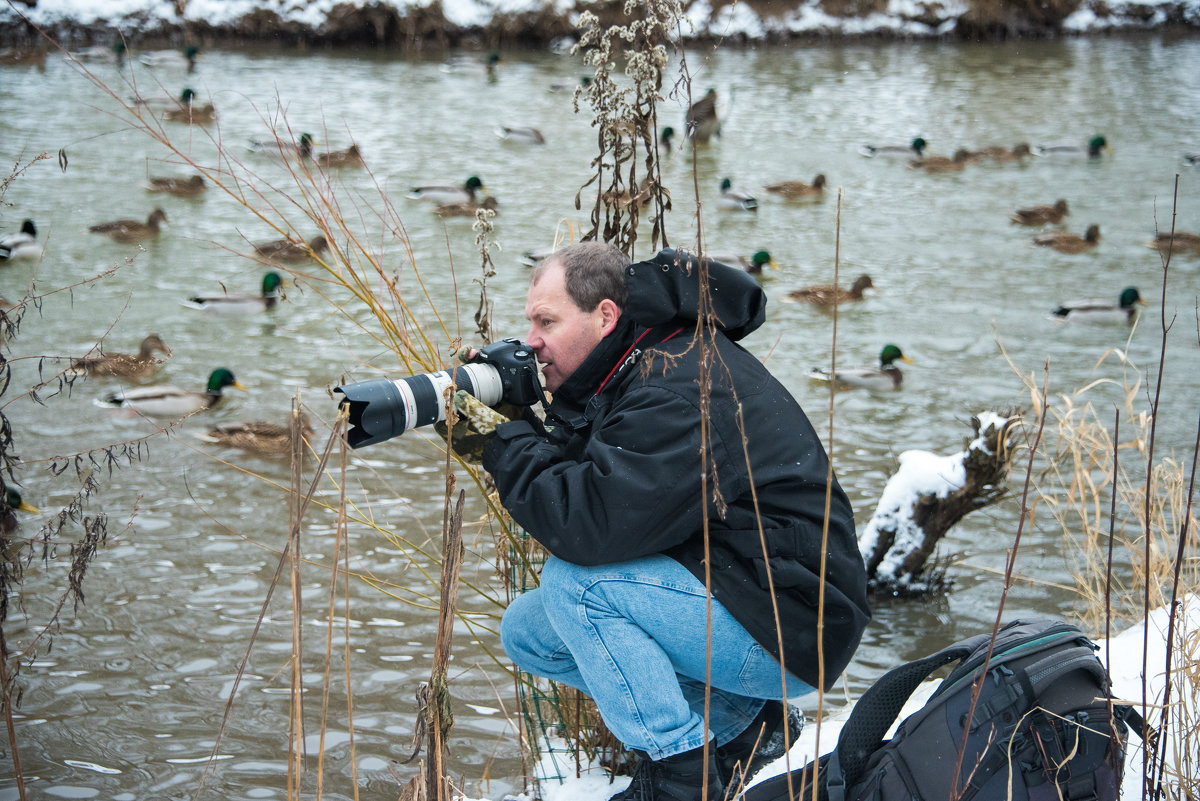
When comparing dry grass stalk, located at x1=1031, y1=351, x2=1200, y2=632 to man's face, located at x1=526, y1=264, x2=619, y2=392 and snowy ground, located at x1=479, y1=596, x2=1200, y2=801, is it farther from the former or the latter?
man's face, located at x1=526, y1=264, x2=619, y2=392

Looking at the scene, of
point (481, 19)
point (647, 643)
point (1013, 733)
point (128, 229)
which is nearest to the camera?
point (1013, 733)

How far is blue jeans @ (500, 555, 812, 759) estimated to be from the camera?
81.7 inches

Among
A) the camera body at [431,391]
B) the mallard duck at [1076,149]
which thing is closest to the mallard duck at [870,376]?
the camera body at [431,391]

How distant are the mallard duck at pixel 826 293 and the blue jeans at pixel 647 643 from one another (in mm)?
6210

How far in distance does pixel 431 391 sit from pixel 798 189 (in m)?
9.71

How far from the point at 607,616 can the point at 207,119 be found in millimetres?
13518

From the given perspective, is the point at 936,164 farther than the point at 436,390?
Yes

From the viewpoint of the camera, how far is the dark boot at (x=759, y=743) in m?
2.33

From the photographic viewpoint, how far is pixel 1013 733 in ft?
5.80

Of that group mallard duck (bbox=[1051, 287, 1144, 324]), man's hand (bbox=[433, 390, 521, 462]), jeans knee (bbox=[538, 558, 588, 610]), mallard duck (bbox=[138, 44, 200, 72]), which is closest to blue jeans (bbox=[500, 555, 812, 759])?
jeans knee (bbox=[538, 558, 588, 610])

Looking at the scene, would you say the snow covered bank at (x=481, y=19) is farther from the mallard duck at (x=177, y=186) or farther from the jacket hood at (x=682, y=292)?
the jacket hood at (x=682, y=292)

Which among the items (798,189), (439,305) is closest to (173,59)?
(798,189)

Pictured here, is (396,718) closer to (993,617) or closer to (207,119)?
(993,617)

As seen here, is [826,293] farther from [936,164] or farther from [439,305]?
[936,164]
